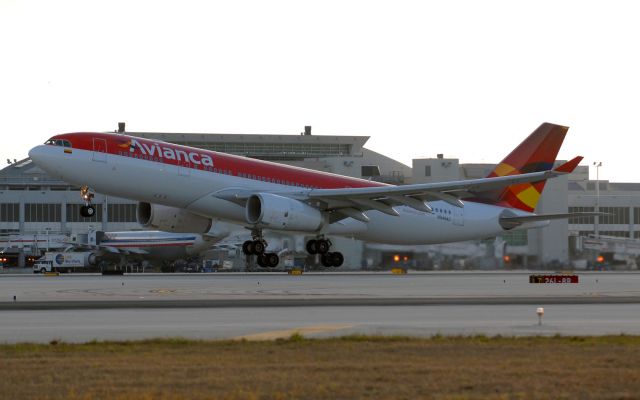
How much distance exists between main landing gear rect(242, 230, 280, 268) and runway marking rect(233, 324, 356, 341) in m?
27.3

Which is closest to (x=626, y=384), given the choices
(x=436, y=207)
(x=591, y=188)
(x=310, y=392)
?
(x=310, y=392)

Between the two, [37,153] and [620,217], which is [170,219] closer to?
[37,153]

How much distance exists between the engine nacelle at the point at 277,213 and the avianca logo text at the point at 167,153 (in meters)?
3.01

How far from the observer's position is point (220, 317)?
96.3 feet

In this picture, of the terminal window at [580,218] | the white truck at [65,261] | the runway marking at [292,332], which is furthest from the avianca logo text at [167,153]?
the terminal window at [580,218]

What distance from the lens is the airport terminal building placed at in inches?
2948

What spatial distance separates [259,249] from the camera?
176ft

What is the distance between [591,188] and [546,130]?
86.5 m

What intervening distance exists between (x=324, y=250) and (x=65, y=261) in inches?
1502

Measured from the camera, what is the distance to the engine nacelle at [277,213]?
52.3 m

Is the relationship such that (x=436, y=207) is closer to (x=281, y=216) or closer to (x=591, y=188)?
(x=281, y=216)

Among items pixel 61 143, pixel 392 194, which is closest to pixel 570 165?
pixel 392 194

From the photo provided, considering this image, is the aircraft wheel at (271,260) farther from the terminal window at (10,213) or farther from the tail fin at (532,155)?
the terminal window at (10,213)

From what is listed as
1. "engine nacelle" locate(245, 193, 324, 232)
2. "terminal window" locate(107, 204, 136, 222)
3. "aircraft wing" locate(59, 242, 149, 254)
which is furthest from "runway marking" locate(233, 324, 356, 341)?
"terminal window" locate(107, 204, 136, 222)
